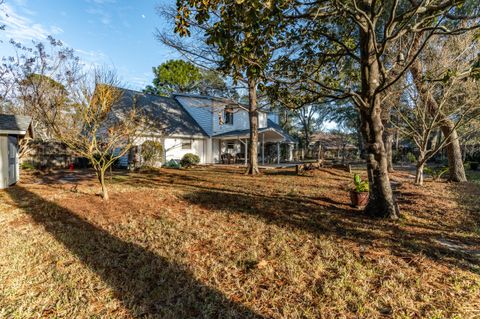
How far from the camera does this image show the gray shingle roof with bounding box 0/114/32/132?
359 inches

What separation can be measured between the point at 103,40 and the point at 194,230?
12925mm

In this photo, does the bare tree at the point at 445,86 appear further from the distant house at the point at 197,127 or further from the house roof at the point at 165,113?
the house roof at the point at 165,113

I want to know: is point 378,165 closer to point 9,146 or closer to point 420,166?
point 420,166

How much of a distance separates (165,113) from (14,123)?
1140cm

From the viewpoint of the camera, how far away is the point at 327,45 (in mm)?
6688

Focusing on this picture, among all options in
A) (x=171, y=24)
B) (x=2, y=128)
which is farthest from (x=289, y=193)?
(x=2, y=128)

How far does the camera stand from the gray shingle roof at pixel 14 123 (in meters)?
9.12

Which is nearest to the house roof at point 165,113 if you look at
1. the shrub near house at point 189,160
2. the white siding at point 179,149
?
the white siding at point 179,149

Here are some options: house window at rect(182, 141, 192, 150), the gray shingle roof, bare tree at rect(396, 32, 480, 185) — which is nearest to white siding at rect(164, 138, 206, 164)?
house window at rect(182, 141, 192, 150)

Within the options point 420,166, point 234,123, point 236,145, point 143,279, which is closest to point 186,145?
point 234,123

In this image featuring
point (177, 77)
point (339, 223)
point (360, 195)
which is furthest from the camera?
point (177, 77)

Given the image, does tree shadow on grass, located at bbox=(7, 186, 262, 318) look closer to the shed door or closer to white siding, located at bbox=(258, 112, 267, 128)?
the shed door

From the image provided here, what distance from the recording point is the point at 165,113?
20.6 meters

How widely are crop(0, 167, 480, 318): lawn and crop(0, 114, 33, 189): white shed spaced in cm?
387
